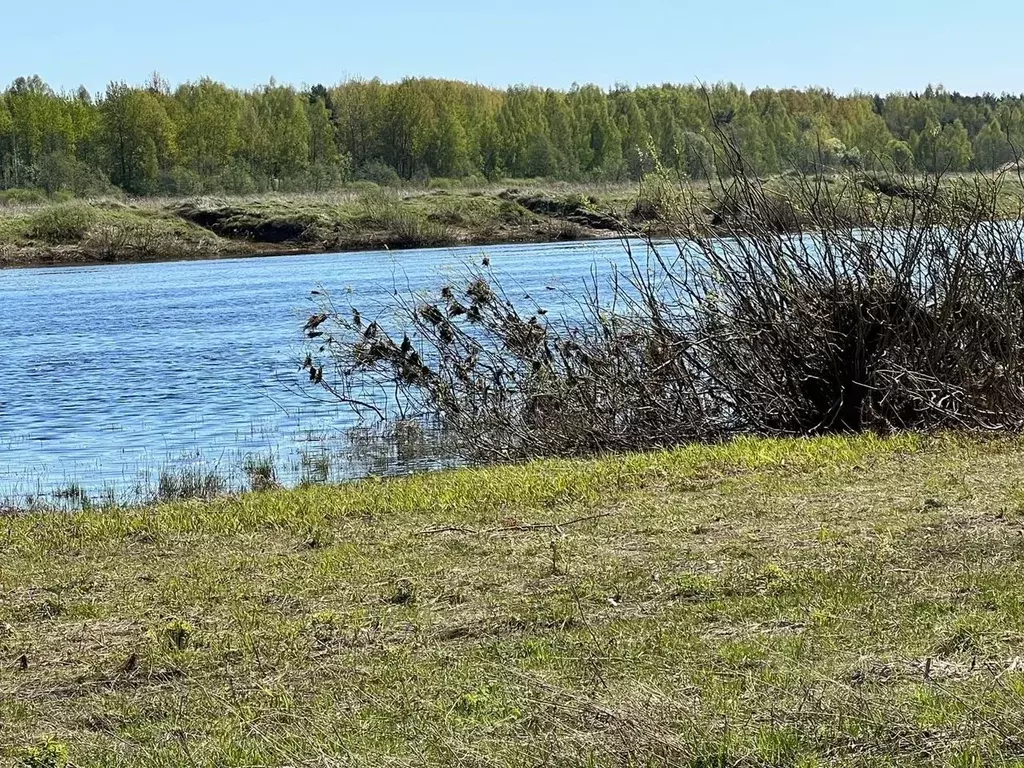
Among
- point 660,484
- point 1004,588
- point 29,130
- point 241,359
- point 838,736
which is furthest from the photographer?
point 29,130

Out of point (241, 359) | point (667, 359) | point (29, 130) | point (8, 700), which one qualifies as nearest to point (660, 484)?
point (667, 359)

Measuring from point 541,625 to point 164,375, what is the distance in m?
17.7

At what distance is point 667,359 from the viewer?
13070mm

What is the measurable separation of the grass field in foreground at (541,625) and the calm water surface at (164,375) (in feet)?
14.4

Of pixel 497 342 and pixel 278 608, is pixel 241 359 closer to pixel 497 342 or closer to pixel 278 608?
pixel 497 342

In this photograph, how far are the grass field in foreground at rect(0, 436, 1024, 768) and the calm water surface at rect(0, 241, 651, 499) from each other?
4379 millimetres

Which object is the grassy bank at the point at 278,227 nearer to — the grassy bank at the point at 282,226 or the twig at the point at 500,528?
the grassy bank at the point at 282,226

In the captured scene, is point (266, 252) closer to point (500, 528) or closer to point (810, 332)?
point (810, 332)

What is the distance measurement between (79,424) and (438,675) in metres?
14.2

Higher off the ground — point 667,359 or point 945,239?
point 945,239

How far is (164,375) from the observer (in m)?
23.0

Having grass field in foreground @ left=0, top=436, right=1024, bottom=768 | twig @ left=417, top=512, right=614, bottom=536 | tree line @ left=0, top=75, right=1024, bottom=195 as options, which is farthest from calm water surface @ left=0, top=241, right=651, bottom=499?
tree line @ left=0, top=75, right=1024, bottom=195

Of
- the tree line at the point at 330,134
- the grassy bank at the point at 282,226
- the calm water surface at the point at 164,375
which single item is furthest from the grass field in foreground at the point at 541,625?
the tree line at the point at 330,134

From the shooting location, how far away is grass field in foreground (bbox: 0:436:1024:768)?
15.4 feet
